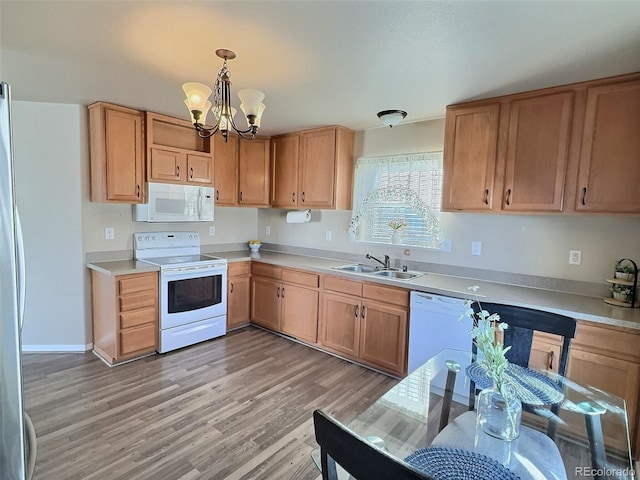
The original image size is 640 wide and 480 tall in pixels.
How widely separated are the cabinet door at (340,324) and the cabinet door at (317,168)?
1031 mm

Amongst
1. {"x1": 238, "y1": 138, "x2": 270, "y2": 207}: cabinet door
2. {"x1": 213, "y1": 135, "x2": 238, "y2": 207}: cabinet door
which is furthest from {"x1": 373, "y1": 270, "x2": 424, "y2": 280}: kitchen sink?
{"x1": 213, "y1": 135, "x2": 238, "y2": 207}: cabinet door

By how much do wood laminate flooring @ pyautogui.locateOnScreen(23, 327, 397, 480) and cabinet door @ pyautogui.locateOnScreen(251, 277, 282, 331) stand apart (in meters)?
0.40

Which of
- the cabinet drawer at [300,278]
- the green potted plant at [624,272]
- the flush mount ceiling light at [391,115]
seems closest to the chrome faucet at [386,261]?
the cabinet drawer at [300,278]

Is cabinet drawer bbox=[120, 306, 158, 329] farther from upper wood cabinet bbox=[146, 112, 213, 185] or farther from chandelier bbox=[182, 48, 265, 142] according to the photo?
chandelier bbox=[182, 48, 265, 142]

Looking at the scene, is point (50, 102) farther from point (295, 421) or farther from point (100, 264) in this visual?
point (295, 421)

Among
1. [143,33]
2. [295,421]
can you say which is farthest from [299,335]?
[143,33]

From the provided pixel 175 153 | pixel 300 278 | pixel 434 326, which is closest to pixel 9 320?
pixel 434 326

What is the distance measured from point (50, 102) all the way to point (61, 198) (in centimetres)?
84

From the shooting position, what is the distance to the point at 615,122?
2.07 m

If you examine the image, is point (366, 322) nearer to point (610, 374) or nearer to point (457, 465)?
point (610, 374)

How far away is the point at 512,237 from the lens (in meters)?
2.76

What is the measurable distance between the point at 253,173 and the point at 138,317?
2.05 m

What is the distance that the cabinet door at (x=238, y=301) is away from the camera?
3.86m

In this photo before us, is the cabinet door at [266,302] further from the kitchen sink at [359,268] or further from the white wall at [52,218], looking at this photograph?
the white wall at [52,218]
